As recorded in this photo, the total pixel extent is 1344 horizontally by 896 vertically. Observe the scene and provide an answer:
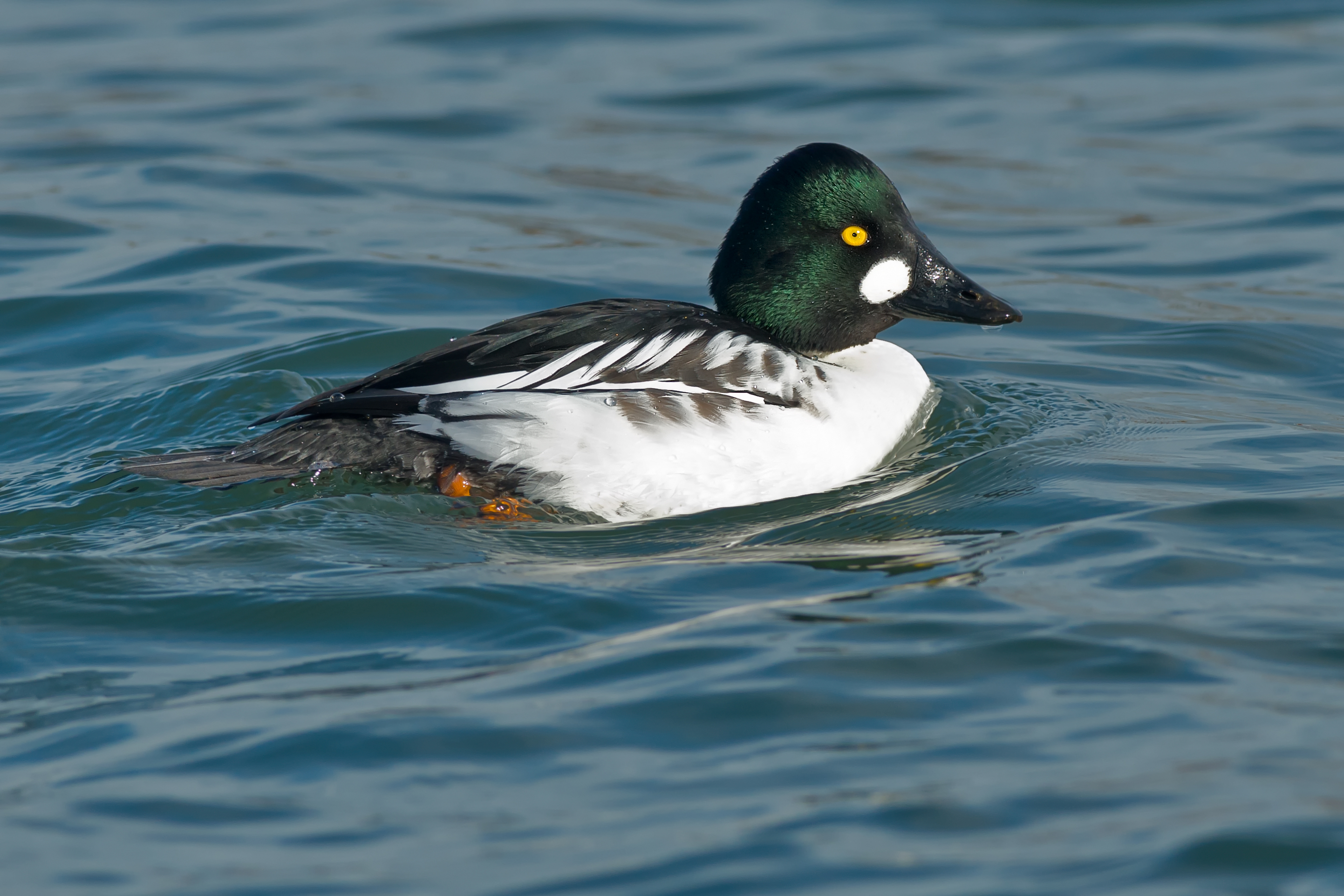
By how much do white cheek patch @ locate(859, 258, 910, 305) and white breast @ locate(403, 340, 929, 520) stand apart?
0.96m

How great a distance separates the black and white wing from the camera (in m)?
6.07

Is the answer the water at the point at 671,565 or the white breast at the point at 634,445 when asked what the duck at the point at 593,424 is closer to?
the white breast at the point at 634,445

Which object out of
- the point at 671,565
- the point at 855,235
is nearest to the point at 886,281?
the point at 855,235

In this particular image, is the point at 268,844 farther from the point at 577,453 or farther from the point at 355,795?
the point at 577,453

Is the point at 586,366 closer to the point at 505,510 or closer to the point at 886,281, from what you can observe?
the point at 505,510

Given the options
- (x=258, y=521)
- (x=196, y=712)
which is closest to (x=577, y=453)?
(x=258, y=521)

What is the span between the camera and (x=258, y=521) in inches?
234

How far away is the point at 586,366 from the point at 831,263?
50.2 inches

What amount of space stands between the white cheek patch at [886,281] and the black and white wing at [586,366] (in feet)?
2.15

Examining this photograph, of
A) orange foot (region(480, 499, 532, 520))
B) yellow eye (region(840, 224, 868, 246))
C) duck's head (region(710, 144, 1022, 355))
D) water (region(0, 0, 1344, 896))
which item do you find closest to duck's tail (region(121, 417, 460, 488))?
water (region(0, 0, 1344, 896))

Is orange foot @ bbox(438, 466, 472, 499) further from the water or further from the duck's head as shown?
the duck's head

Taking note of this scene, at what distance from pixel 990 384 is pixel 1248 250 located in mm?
3269

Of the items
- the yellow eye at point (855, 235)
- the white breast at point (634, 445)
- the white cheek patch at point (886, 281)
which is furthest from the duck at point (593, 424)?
the white cheek patch at point (886, 281)

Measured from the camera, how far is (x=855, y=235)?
6789 mm
